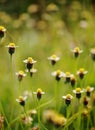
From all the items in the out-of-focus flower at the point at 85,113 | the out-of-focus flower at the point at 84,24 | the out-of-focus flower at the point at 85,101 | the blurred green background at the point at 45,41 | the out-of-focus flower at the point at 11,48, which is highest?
the out-of-focus flower at the point at 11,48

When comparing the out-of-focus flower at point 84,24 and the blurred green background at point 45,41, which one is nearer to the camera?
the blurred green background at point 45,41

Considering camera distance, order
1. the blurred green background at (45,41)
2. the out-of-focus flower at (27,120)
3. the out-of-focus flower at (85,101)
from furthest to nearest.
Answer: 1. the blurred green background at (45,41)
2. the out-of-focus flower at (85,101)
3. the out-of-focus flower at (27,120)

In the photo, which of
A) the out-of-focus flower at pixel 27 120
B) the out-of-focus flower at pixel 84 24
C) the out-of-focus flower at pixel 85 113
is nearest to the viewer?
the out-of-focus flower at pixel 27 120

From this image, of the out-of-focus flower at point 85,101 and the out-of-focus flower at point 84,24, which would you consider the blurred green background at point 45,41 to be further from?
the out-of-focus flower at point 85,101

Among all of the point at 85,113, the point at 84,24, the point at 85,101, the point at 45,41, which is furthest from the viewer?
the point at 84,24

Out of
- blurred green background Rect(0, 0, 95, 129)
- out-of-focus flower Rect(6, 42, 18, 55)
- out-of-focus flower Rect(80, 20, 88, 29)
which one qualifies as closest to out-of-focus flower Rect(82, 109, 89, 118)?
out-of-focus flower Rect(6, 42, 18, 55)

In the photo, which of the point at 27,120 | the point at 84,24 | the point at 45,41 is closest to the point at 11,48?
the point at 27,120

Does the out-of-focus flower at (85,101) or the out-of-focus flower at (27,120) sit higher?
the out-of-focus flower at (85,101)

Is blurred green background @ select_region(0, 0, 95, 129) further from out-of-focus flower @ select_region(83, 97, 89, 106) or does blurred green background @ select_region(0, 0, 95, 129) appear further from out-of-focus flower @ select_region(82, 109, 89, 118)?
out-of-focus flower @ select_region(83, 97, 89, 106)

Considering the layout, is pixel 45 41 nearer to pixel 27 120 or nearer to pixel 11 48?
pixel 11 48

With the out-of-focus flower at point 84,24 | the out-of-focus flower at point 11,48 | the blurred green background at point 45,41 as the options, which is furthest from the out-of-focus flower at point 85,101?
the out-of-focus flower at point 84,24

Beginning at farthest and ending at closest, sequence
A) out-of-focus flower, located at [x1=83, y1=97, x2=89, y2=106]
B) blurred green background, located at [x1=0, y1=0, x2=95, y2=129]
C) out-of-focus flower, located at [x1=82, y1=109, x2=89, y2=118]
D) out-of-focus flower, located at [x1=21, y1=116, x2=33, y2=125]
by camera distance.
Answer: blurred green background, located at [x1=0, y1=0, x2=95, y2=129] < out-of-focus flower, located at [x1=82, y1=109, x2=89, y2=118] < out-of-focus flower, located at [x1=83, y1=97, x2=89, y2=106] < out-of-focus flower, located at [x1=21, y1=116, x2=33, y2=125]

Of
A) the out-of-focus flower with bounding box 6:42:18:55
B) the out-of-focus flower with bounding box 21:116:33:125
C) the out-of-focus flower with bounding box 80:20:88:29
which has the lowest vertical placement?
the out-of-focus flower with bounding box 80:20:88:29
